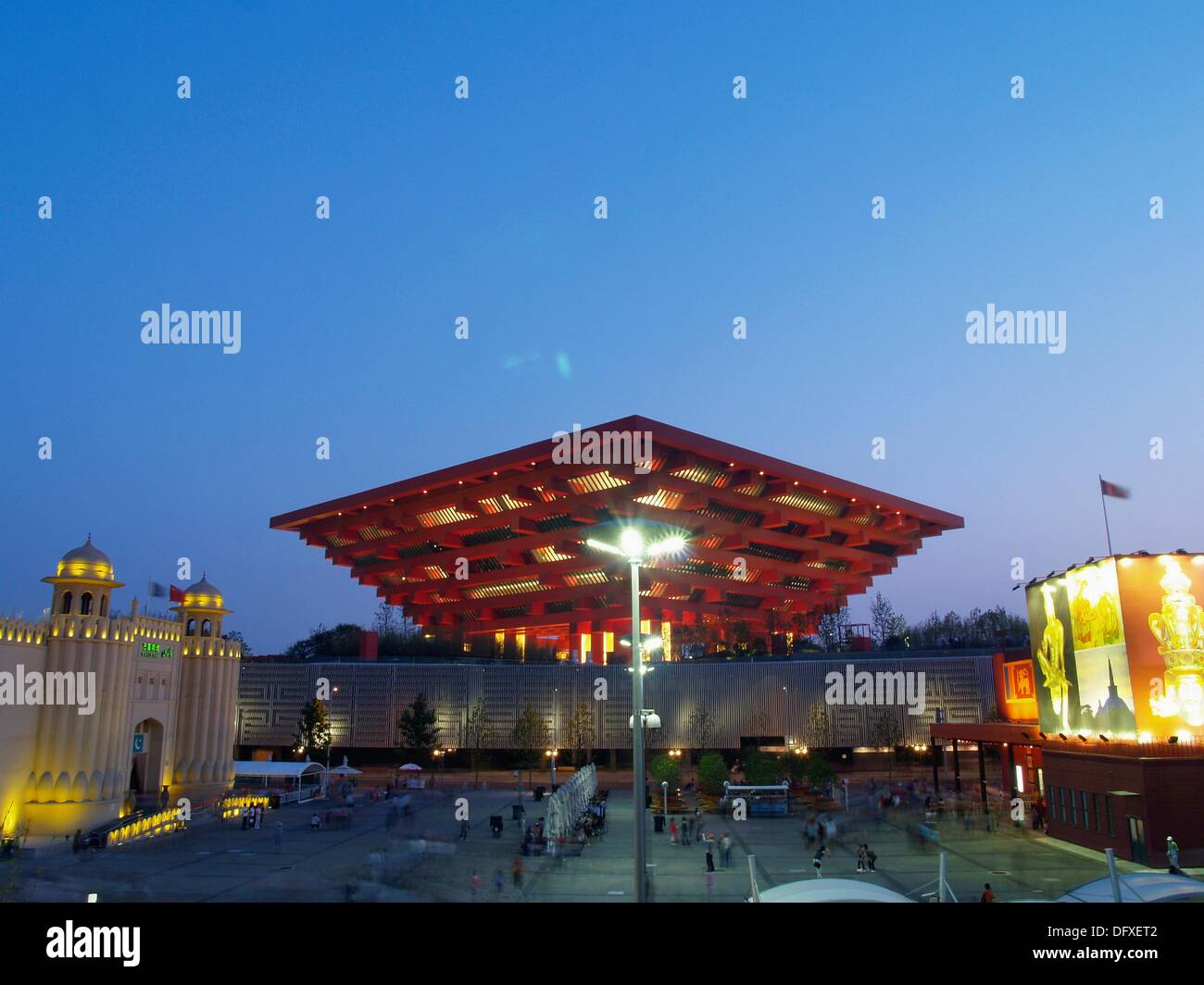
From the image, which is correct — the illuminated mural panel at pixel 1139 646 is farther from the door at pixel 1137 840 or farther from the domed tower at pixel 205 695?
the domed tower at pixel 205 695

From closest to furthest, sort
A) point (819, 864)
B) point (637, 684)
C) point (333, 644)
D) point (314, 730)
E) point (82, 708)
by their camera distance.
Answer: point (637, 684) → point (819, 864) → point (82, 708) → point (314, 730) → point (333, 644)

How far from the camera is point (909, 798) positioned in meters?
41.4

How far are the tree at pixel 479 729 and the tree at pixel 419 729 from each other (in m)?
2.53

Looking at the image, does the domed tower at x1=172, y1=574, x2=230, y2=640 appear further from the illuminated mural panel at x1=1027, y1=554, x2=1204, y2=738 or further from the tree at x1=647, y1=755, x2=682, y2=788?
the illuminated mural panel at x1=1027, y1=554, x2=1204, y2=738

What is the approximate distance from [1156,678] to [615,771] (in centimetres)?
3728

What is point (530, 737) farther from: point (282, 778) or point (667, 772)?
point (667, 772)

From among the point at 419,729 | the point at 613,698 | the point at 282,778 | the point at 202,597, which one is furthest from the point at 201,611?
the point at 613,698

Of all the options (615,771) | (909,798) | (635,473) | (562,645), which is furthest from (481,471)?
(562,645)

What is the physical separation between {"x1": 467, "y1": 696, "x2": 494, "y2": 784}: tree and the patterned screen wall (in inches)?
18.0

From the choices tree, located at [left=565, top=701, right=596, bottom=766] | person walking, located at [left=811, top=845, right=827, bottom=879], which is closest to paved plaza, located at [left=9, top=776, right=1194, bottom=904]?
person walking, located at [left=811, top=845, right=827, bottom=879]

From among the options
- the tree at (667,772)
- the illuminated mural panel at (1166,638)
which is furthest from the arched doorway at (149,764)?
the illuminated mural panel at (1166,638)

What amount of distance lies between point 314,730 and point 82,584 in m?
27.1

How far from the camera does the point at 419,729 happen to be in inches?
2408
